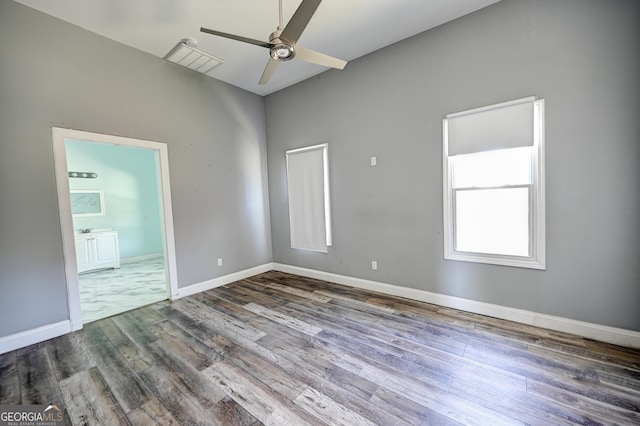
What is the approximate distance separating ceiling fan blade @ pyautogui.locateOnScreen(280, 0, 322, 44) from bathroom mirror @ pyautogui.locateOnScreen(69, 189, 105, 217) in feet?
19.8

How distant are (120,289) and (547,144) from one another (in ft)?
19.6

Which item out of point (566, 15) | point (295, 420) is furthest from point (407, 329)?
point (566, 15)

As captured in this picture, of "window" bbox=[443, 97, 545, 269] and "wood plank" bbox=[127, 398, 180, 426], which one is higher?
"window" bbox=[443, 97, 545, 269]

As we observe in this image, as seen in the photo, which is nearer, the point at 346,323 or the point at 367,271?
the point at 346,323

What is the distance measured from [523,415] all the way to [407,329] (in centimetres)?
108

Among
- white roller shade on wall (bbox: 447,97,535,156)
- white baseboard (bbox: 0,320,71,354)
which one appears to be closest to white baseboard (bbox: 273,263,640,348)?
white roller shade on wall (bbox: 447,97,535,156)

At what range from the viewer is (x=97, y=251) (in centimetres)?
510

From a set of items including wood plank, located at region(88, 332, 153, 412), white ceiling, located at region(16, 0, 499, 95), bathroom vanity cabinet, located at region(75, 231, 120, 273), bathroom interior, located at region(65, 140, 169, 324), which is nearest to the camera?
wood plank, located at region(88, 332, 153, 412)

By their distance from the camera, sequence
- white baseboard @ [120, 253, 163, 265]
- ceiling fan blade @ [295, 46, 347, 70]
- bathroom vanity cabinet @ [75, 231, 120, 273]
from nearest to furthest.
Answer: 1. ceiling fan blade @ [295, 46, 347, 70]
2. bathroom vanity cabinet @ [75, 231, 120, 273]
3. white baseboard @ [120, 253, 163, 265]

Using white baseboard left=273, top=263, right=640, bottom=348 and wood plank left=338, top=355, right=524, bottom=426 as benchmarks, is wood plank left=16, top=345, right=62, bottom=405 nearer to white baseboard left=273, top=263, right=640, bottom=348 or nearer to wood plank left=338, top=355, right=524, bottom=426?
wood plank left=338, top=355, right=524, bottom=426

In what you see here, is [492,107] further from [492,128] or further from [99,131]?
[99,131]

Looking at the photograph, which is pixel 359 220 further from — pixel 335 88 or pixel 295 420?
pixel 295 420

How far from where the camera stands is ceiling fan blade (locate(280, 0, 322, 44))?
5.33ft

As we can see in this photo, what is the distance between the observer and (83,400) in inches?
68.9
